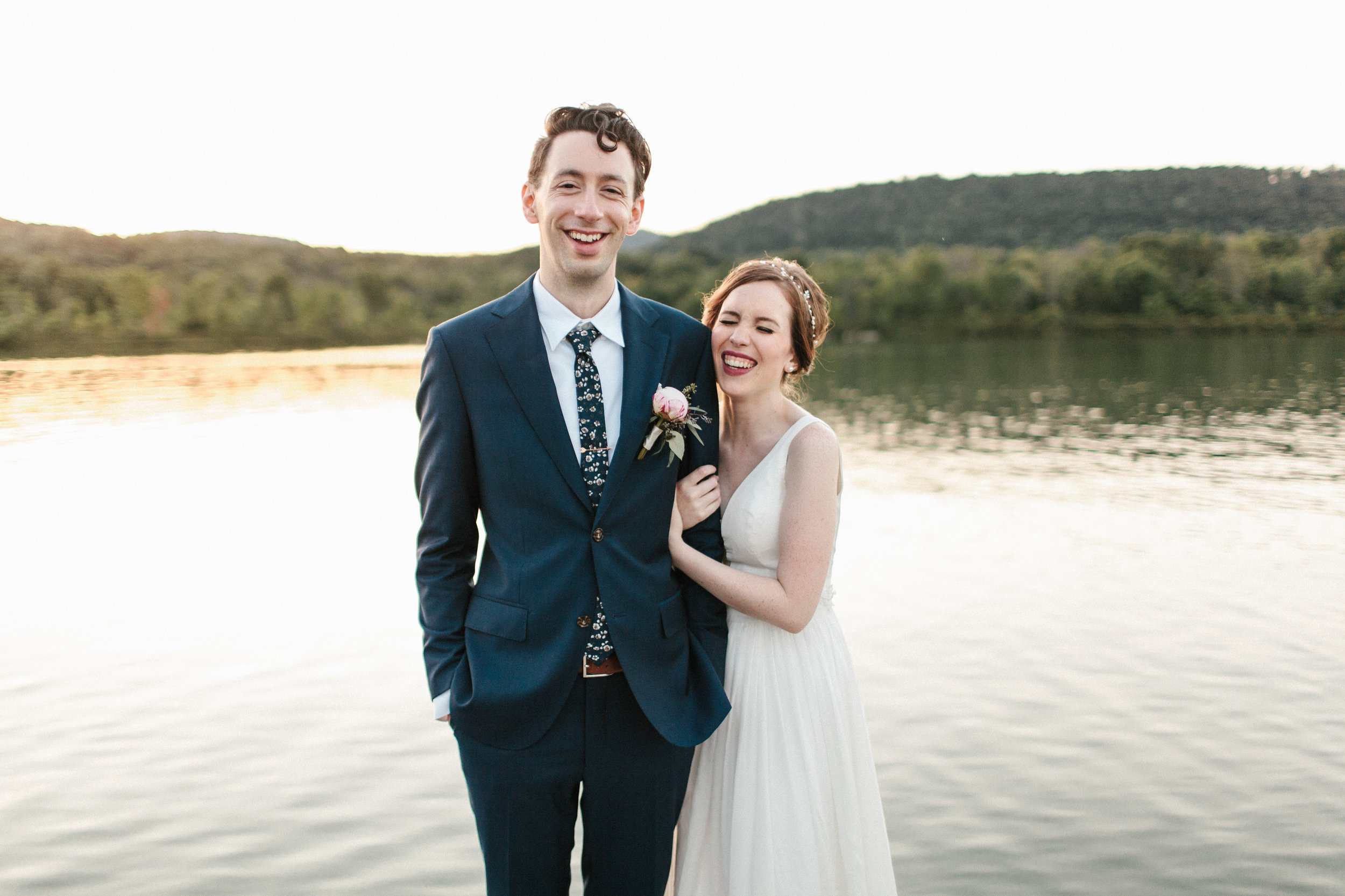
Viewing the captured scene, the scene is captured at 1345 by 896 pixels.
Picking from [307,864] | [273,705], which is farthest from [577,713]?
[273,705]

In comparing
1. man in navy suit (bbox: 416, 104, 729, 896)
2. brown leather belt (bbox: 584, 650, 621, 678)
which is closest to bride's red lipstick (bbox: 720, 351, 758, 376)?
man in navy suit (bbox: 416, 104, 729, 896)

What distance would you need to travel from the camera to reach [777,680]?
10.2ft

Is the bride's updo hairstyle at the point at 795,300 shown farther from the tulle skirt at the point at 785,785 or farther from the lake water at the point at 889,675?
the lake water at the point at 889,675

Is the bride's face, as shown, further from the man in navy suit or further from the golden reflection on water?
the golden reflection on water

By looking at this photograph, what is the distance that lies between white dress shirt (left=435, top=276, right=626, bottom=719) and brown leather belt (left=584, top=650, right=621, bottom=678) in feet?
Result: 1.25

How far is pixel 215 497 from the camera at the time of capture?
15734 mm

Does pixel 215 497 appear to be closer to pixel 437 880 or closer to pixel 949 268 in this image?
pixel 437 880

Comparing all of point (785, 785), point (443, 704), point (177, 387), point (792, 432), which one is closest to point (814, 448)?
point (792, 432)

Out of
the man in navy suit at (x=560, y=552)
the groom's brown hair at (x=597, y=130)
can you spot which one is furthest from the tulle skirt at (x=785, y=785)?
the groom's brown hair at (x=597, y=130)

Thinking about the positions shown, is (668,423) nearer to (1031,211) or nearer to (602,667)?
(602,667)

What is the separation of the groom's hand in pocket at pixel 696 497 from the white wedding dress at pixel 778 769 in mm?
268

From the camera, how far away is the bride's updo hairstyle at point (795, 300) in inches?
127

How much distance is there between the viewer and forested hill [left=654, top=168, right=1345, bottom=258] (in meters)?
108

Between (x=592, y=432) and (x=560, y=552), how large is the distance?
1.09 ft
